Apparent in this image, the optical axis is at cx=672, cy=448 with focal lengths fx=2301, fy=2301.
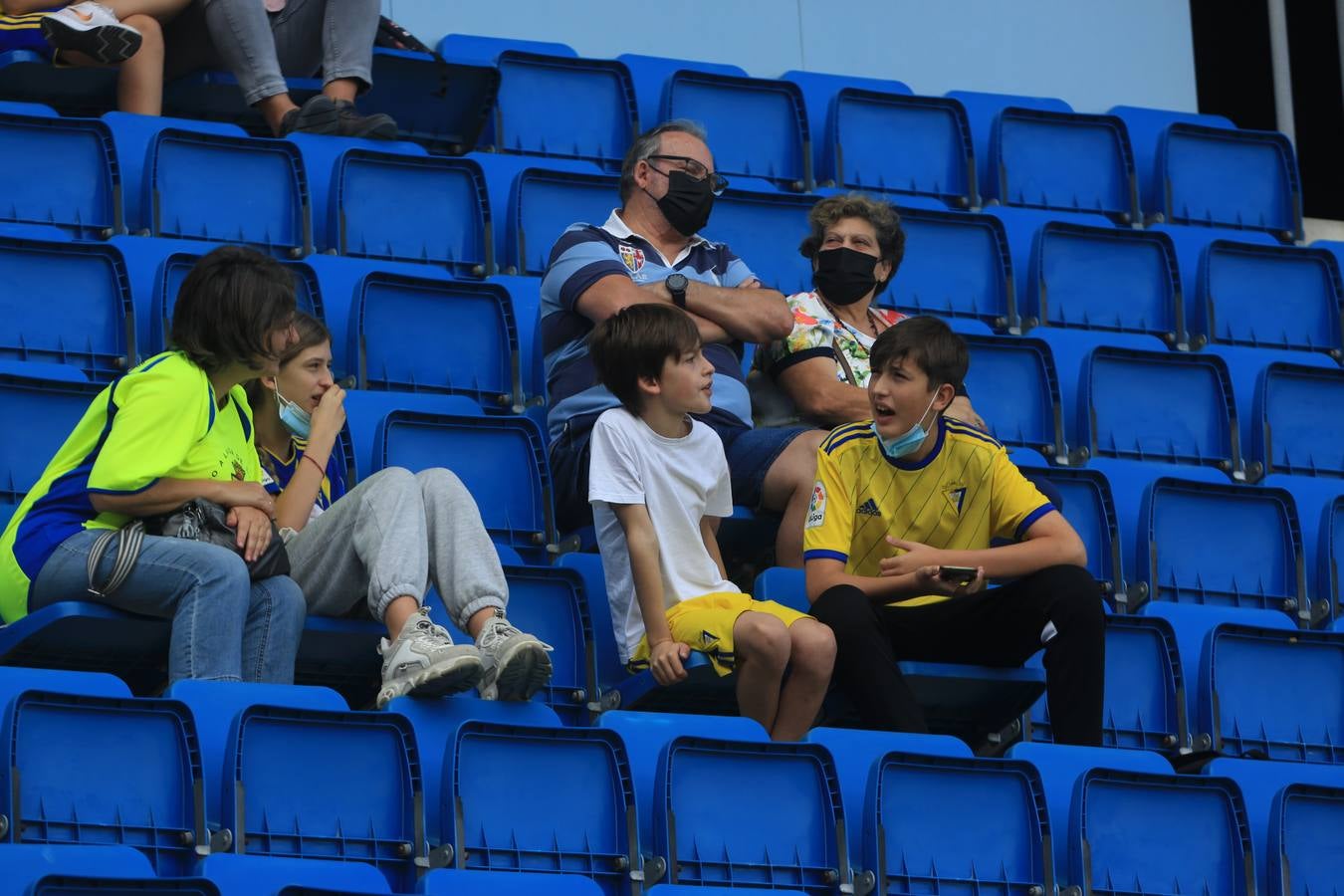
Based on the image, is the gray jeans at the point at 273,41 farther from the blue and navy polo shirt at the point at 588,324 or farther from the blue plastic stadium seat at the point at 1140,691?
the blue plastic stadium seat at the point at 1140,691

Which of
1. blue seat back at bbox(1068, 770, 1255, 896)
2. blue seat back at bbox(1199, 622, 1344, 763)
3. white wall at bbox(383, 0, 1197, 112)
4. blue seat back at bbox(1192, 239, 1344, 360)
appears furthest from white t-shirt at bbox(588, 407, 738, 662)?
white wall at bbox(383, 0, 1197, 112)

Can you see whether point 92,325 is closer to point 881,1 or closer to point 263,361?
point 263,361

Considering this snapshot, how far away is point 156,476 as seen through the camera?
11.5 feet

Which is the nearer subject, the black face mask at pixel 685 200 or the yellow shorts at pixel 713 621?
the yellow shorts at pixel 713 621

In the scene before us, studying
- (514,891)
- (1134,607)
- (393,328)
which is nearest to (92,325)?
(393,328)

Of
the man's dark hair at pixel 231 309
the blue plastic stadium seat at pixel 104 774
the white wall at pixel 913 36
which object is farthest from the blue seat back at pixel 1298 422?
the blue plastic stadium seat at pixel 104 774

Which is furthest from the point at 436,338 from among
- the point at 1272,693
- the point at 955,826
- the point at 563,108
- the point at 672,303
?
the point at 1272,693

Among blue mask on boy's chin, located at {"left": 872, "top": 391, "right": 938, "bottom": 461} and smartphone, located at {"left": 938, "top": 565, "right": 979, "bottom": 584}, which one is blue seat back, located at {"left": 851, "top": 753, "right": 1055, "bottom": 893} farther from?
blue mask on boy's chin, located at {"left": 872, "top": 391, "right": 938, "bottom": 461}

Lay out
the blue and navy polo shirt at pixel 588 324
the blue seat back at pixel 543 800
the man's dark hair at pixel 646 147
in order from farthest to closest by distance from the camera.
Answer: the man's dark hair at pixel 646 147
the blue and navy polo shirt at pixel 588 324
the blue seat back at pixel 543 800

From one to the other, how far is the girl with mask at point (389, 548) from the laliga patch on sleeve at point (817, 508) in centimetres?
60

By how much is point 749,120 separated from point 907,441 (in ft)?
6.58

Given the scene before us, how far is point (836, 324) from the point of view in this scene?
4.54 meters

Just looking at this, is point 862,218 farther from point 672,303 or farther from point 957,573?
point 957,573

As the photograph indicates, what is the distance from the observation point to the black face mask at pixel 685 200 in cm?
457
